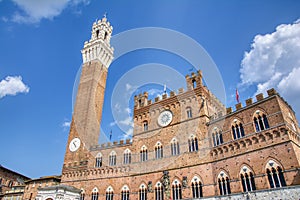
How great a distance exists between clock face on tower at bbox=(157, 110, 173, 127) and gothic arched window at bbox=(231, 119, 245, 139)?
8.22 metres

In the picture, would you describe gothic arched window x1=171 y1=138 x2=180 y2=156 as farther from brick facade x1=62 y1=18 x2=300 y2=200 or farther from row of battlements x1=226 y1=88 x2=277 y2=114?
row of battlements x1=226 y1=88 x2=277 y2=114

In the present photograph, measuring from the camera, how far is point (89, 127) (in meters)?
36.2

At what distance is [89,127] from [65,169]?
712 centimetres

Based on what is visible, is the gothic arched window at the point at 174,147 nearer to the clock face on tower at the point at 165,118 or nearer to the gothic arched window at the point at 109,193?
the clock face on tower at the point at 165,118

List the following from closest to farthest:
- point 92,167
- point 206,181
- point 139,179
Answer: point 206,181 < point 139,179 < point 92,167

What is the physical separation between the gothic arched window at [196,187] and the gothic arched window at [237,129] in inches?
233

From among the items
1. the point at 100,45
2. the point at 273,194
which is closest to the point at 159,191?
the point at 273,194

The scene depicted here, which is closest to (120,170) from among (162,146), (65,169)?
(162,146)

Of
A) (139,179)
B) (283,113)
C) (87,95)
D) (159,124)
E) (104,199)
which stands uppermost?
(87,95)

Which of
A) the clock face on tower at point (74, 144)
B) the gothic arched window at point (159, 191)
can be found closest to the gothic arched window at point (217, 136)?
the gothic arched window at point (159, 191)

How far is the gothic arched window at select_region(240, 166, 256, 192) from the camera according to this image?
64.2 ft

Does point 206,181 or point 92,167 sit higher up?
point 92,167

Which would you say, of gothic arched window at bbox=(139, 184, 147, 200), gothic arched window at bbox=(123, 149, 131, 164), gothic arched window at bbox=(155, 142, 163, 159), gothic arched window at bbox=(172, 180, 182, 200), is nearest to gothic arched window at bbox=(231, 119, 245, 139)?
gothic arched window at bbox=(172, 180, 182, 200)

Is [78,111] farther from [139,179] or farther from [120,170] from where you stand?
[139,179]
